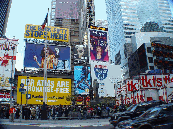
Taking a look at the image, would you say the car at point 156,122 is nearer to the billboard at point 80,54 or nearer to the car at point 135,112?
the car at point 135,112

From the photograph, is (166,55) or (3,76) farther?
(166,55)

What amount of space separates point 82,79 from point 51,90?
10.4 meters

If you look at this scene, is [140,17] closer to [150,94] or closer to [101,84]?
[101,84]

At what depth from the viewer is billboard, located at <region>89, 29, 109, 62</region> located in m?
62.2

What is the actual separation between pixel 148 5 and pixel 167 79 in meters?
162

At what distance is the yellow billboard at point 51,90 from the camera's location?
1996 inches

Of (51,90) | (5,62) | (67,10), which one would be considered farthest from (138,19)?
(5,62)

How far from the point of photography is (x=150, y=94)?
2092 cm

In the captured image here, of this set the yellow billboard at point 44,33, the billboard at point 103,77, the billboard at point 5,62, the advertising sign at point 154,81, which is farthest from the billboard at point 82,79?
the advertising sign at point 154,81

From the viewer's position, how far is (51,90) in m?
52.6

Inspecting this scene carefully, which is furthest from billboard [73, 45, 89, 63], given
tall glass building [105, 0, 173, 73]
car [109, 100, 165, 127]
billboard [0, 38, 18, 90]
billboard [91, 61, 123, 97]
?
tall glass building [105, 0, 173, 73]

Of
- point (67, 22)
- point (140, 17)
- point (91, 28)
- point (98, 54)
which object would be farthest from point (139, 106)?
point (140, 17)

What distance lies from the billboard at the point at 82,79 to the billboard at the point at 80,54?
469cm

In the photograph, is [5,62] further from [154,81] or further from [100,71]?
[154,81]
